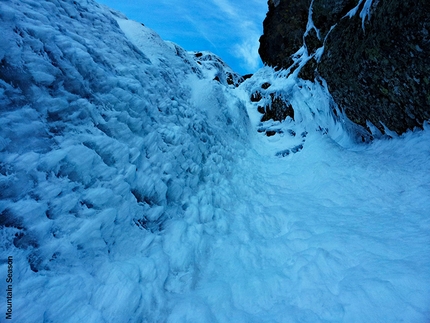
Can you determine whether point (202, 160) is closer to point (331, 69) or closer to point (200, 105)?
point (200, 105)

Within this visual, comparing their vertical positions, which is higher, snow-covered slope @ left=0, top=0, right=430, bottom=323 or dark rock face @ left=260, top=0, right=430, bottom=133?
dark rock face @ left=260, top=0, right=430, bottom=133

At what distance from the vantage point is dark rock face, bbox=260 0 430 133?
477 centimetres

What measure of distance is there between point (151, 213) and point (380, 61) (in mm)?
7223

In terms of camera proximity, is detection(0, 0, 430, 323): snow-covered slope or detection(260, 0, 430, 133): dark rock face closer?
detection(0, 0, 430, 323): snow-covered slope

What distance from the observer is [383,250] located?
3205mm

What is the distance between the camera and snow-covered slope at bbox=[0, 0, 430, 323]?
2.35m

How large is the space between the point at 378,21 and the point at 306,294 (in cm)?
698

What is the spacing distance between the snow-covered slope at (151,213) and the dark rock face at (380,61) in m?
0.84

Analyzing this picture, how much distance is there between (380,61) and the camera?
19.0 feet

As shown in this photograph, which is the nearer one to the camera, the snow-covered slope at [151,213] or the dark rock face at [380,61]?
the snow-covered slope at [151,213]

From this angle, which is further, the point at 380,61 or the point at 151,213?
the point at 380,61

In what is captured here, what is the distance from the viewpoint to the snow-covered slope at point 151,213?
235cm

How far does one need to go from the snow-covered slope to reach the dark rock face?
840mm

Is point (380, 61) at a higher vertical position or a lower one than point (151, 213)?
higher
